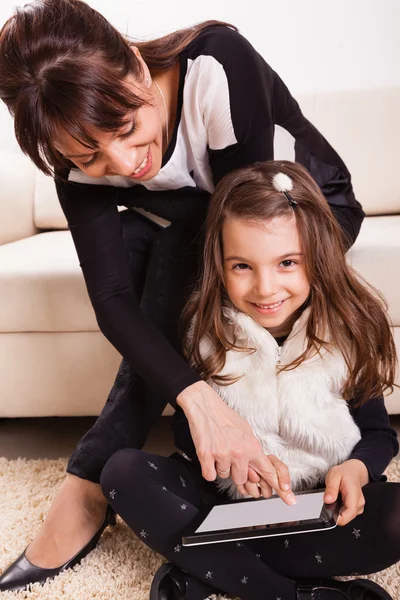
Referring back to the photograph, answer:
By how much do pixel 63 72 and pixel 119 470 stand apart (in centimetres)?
54

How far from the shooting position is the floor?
1528 millimetres

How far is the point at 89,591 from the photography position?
99 cm

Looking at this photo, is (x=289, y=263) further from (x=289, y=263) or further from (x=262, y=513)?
(x=262, y=513)

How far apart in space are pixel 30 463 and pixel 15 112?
2.59ft

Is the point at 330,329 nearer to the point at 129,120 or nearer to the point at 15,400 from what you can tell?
the point at 129,120

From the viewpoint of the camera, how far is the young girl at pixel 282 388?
937 mm

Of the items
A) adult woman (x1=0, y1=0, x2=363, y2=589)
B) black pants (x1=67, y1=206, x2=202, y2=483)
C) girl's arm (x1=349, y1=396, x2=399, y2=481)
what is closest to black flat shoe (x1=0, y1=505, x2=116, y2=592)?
adult woman (x1=0, y1=0, x2=363, y2=589)

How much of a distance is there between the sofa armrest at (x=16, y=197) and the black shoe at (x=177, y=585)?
1133 millimetres

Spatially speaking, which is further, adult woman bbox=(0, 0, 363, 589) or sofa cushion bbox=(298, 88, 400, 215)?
sofa cushion bbox=(298, 88, 400, 215)

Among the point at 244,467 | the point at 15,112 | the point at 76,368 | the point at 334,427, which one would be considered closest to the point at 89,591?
the point at 244,467

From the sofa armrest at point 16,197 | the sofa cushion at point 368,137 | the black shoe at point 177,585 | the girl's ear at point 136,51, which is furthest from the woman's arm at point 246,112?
the sofa armrest at point 16,197

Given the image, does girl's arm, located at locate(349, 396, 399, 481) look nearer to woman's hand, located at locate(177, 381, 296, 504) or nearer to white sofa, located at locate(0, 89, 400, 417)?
woman's hand, located at locate(177, 381, 296, 504)

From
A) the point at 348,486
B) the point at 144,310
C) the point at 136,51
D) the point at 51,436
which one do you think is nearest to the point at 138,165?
the point at 136,51

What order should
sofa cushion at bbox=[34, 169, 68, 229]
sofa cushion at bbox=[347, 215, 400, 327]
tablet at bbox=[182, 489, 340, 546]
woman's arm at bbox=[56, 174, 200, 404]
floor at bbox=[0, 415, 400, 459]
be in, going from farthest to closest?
sofa cushion at bbox=[34, 169, 68, 229] < floor at bbox=[0, 415, 400, 459] < sofa cushion at bbox=[347, 215, 400, 327] < woman's arm at bbox=[56, 174, 200, 404] < tablet at bbox=[182, 489, 340, 546]
